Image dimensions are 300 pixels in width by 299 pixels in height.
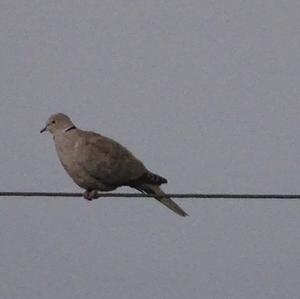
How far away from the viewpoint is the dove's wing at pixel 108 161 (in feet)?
35.5

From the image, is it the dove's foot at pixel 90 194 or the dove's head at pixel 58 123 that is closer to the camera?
the dove's foot at pixel 90 194

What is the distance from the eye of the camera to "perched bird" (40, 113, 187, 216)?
10773mm

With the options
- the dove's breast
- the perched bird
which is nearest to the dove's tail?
the perched bird

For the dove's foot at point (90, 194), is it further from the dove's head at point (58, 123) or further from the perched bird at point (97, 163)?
the dove's head at point (58, 123)

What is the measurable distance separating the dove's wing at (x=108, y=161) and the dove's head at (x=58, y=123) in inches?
6.2

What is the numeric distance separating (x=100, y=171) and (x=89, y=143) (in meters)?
0.25

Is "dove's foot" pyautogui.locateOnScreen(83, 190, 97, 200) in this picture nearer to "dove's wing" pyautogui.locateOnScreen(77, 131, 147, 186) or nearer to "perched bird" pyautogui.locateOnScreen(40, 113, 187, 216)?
"perched bird" pyautogui.locateOnScreen(40, 113, 187, 216)

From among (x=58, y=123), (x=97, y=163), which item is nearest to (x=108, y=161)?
(x=97, y=163)

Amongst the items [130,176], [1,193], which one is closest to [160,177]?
[130,176]

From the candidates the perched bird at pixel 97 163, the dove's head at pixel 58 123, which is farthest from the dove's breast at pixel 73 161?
the dove's head at pixel 58 123

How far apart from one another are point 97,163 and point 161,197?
0.61 meters

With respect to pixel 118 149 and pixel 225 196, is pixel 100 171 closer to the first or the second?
pixel 118 149

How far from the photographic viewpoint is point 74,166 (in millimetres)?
10766

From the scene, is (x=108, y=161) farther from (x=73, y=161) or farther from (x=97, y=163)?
(x=73, y=161)
